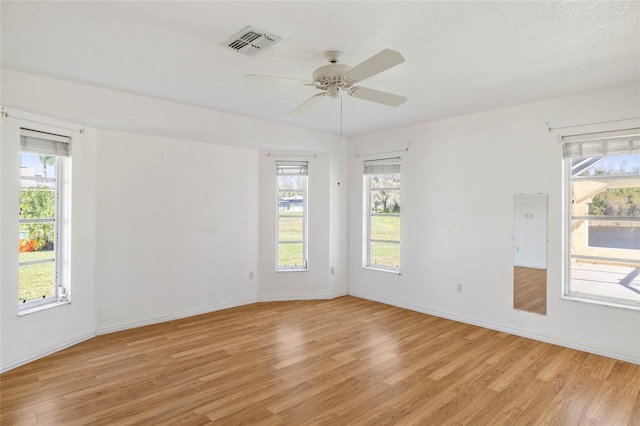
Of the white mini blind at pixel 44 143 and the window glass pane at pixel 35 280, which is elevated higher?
the white mini blind at pixel 44 143

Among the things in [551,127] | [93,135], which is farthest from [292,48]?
[551,127]

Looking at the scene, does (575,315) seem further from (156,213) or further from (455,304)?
(156,213)

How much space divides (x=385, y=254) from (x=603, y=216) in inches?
109

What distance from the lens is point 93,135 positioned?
3883 millimetres

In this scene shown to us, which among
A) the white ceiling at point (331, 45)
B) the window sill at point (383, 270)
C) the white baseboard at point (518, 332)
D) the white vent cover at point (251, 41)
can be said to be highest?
the white ceiling at point (331, 45)

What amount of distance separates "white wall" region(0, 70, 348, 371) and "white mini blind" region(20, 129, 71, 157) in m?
0.19

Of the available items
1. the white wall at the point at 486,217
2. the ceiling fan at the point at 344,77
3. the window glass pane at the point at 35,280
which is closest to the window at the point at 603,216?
the white wall at the point at 486,217

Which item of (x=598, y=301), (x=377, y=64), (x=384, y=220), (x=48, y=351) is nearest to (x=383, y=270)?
(x=384, y=220)

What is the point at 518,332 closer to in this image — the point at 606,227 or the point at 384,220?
the point at 606,227

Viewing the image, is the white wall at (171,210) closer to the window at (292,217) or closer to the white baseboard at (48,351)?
the white baseboard at (48,351)

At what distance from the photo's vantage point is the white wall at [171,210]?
3.42m

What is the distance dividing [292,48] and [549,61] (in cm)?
208

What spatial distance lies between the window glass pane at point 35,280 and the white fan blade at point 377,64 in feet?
11.5

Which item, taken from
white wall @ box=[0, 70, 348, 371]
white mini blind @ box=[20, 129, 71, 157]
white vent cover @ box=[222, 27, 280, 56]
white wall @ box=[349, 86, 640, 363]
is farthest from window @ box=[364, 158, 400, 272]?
white mini blind @ box=[20, 129, 71, 157]
